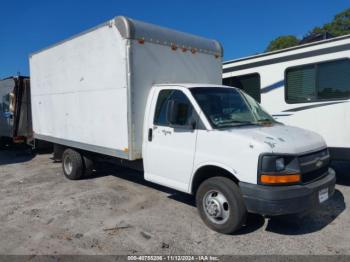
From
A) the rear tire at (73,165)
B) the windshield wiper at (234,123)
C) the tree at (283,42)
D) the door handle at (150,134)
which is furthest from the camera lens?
the tree at (283,42)

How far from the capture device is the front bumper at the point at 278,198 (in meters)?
3.96

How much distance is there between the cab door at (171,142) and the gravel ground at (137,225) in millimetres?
658

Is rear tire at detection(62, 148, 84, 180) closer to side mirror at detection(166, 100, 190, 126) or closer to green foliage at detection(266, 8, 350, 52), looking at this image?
side mirror at detection(166, 100, 190, 126)

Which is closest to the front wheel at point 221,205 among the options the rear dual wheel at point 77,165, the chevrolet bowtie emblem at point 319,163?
the chevrolet bowtie emblem at point 319,163

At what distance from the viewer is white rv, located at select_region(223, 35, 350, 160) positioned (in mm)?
6414

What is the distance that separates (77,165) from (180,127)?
3541mm

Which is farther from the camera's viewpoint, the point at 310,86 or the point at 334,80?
the point at 310,86

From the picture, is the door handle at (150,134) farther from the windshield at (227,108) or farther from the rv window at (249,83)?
the rv window at (249,83)

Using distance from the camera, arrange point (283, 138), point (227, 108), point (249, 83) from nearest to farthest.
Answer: point (283, 138) < point (227, 108) < point (249, 83)

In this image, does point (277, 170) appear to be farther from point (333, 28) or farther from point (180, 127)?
point (333, 28)

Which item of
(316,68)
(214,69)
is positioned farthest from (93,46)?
(316,68)

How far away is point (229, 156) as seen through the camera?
4.32 m

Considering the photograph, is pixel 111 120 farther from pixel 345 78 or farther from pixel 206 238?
pixel 345 78

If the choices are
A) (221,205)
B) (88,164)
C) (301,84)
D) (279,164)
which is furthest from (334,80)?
(88,164)
